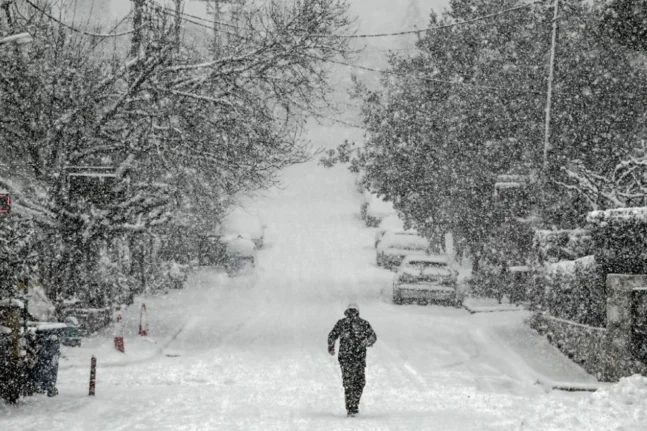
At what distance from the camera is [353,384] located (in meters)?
11.6

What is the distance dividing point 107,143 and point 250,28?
13.0ft

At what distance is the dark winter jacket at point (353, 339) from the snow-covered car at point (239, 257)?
22.1 meters

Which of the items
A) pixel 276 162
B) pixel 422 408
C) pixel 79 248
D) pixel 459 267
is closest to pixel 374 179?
pixel 459 267

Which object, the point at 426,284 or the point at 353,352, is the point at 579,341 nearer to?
the point at 353,352

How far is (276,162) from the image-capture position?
777 inches

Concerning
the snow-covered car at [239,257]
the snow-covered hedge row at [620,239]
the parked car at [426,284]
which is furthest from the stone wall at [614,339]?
the snow-covered car at [239,257]

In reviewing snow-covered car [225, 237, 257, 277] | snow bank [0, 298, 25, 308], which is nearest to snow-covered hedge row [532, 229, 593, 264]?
snow bank [0, 298, 25, 308]

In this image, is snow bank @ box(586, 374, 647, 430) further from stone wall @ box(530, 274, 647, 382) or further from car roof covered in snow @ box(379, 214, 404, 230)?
car roof covered in snow @ box(379, 214, 404, 230)

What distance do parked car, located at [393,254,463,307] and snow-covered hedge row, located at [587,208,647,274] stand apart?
9.93 meters

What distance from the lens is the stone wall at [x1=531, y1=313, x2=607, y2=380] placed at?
48.4 ft

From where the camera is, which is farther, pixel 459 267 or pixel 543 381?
pixel 459 267

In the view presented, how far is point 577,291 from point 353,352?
6622 millimetres

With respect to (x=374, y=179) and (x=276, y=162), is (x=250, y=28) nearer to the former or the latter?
(x=276, y=162)

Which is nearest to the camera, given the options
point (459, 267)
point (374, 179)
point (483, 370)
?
point (483, 370)
